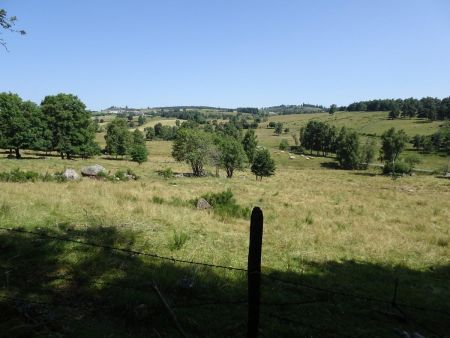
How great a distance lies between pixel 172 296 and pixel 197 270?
1.53 m

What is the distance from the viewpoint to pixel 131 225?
45.5ft

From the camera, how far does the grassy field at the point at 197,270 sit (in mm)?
7242

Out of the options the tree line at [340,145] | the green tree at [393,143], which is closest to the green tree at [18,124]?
the tree line at [340,145]

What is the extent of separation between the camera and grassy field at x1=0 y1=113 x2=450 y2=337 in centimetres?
724

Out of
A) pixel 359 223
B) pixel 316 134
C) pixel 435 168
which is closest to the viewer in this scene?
pixel 359 223

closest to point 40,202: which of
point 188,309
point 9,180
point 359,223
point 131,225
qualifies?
point 131,225

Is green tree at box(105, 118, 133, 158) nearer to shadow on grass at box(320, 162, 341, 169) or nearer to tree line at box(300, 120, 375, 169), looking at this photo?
shadow on grass at box(320, 162, 341, 169)

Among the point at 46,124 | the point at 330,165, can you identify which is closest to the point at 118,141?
the point at 46,124

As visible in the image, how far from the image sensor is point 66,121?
61219 mm

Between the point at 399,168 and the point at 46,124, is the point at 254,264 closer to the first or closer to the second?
the point at 46,124

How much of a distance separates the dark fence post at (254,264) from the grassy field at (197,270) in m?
1.02

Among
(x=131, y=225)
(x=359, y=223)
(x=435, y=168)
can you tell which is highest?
(x=131, y=225)

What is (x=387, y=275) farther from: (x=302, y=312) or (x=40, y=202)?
(x=40, y=202)

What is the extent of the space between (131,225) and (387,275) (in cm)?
923
